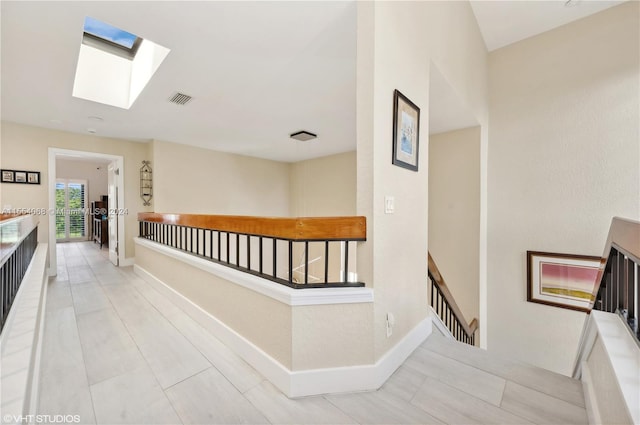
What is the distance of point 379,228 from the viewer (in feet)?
4.85

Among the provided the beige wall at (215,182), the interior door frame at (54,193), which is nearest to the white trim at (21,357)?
the interior door frame at (54,193)

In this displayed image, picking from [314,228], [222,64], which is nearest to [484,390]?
[314,228]

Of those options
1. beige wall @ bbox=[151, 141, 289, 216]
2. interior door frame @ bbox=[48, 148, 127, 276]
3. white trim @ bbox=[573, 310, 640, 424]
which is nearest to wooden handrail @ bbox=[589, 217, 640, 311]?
white trim @ bbox=[573, 310, 640, 424]

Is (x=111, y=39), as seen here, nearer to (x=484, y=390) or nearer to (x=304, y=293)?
(x=304, y=293)

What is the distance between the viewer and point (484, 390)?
144cm

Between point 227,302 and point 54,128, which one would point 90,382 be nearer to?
point 227,302

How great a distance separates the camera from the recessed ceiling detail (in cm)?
262

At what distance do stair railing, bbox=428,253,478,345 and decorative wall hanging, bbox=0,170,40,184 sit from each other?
552 centimetres

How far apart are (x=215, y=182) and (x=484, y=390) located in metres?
5.39

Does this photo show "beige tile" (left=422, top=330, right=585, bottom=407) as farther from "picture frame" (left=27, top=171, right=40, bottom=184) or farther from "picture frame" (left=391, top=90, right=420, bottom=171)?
"picture frame" (left=27, top=171, right=40, bottom=184)

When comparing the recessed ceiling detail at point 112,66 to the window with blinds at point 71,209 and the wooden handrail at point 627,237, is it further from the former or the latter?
the window with blinds at point 71,209

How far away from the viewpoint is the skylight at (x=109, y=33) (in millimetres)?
2492

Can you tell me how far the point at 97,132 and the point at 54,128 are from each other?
0.52m

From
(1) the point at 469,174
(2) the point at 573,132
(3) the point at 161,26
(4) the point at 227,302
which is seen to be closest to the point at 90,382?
(4) the point at 227,302
